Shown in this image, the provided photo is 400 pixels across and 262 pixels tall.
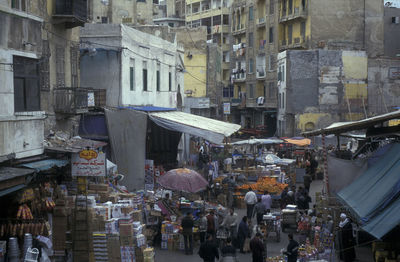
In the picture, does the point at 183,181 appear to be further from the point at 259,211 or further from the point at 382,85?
the point at 382,85

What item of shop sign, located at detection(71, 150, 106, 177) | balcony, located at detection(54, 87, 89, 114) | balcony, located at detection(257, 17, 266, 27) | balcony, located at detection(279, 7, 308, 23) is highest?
balcony, located at detection(257, 17, 266, 27)

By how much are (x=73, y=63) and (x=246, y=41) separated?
4198cm

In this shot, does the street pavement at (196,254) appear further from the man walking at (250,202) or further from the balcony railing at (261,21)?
the balcony railing at (261,21)

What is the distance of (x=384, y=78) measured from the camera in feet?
145

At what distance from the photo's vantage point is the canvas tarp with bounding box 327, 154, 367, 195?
1390 centimetres

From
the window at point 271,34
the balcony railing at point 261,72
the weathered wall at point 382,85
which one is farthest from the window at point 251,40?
the weathered wall at point 382,85

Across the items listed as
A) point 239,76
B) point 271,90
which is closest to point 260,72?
point 271,90

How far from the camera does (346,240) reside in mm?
13148

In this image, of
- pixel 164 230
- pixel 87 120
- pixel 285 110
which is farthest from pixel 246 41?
pixel 164 230

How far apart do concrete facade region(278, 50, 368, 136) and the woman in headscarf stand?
31738 millimetres

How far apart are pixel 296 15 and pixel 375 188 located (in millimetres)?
38788

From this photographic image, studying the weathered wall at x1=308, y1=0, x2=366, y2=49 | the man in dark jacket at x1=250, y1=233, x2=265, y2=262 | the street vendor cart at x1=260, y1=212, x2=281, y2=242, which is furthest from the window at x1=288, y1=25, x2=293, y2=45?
the man in dark jacket at x1=250, y1=233, x2=265, y2=262

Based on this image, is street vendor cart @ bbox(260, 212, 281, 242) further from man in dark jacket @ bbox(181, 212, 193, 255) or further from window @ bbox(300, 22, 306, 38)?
window @ bbox(300, 22, 306, 38)

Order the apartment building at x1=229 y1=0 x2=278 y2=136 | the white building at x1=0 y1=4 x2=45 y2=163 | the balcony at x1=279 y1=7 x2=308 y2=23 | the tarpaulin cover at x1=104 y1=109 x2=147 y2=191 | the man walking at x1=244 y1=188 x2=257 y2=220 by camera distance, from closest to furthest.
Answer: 1. the white building at x1=0 y1=4 x2=45 y2=163
2. the man walking at x1=244 y1=188 x2=257 y2=220
3. the tarpaulin cover at x1=104 y1=109 x2=147 y2=191
4. the balcony at x1=279 y1=7 x2=308 y2=23
5. the apartment building at x1=229 y1=0 x2=278 y2=136
